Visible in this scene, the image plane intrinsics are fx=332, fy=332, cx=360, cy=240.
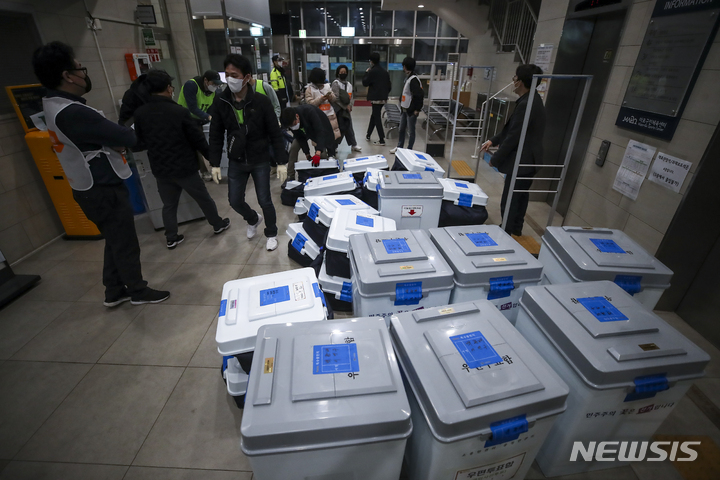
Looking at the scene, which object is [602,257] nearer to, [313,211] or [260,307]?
[260,307]

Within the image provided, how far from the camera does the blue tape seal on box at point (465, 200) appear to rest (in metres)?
3.05

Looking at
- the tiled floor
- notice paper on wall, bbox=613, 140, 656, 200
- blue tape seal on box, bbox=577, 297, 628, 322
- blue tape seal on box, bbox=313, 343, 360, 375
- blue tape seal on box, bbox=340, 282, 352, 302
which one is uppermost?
notice paper on wall, bbox=613, 140, 656, 200

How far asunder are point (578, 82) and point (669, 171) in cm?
186

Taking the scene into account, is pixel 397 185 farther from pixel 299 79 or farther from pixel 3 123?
pixel 299 79

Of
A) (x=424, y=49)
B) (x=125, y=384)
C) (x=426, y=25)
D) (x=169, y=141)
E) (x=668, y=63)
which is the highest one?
(x=426, y=25)

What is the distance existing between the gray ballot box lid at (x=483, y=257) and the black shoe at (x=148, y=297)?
217 cm

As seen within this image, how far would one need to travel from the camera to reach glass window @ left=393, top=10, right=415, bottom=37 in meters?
11.7

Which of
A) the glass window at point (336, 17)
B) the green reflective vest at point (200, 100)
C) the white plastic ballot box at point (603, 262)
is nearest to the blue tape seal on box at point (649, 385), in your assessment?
the white plastic ballot box at point (603, 262)

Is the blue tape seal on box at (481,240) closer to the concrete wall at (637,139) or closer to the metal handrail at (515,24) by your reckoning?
the concrete wall at (637,139)

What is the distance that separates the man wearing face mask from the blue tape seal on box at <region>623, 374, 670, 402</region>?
2979mm

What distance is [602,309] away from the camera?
1.42 meters

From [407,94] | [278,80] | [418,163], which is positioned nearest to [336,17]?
[278,80]

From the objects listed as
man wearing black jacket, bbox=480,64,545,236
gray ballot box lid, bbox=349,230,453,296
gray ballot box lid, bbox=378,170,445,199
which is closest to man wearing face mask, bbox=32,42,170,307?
gray ballot box lid, bbox=349,230,453,296

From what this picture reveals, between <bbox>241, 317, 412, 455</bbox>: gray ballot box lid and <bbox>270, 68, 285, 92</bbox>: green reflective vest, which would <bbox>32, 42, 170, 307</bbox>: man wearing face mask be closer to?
<bbox>241, 317, 412, 455</bbox>: gray ballot box lid
